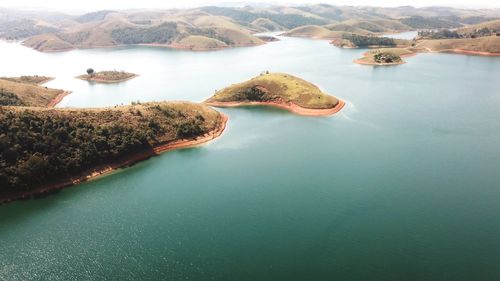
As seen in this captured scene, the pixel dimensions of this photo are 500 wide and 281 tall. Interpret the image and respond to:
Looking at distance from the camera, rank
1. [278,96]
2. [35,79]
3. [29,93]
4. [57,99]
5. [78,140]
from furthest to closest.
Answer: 1. [35,79]
2. [57,99]
3. [29,93]
4. [278,96]
5. [78,140]

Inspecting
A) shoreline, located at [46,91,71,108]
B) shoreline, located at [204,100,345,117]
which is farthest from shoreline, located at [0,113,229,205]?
shoreline, located at [46,91,71,108]

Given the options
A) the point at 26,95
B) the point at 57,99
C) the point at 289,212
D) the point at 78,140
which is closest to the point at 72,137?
the point at 78,140

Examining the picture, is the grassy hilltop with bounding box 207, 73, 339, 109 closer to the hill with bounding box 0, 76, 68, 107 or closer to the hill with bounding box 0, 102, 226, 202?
the hill with bounding box 0, 102, 226, 202

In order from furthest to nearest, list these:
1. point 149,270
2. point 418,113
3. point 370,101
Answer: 1. point 370,101
2. point 418,113
3. point 149,270

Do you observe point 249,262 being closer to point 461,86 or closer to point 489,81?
point 461,86

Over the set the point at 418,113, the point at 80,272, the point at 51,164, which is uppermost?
the point at 418,113

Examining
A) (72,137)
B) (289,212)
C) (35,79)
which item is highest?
(35,79)

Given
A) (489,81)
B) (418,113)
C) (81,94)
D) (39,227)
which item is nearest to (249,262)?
(39,227)

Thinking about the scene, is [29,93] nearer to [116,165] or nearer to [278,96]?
[116,165]
